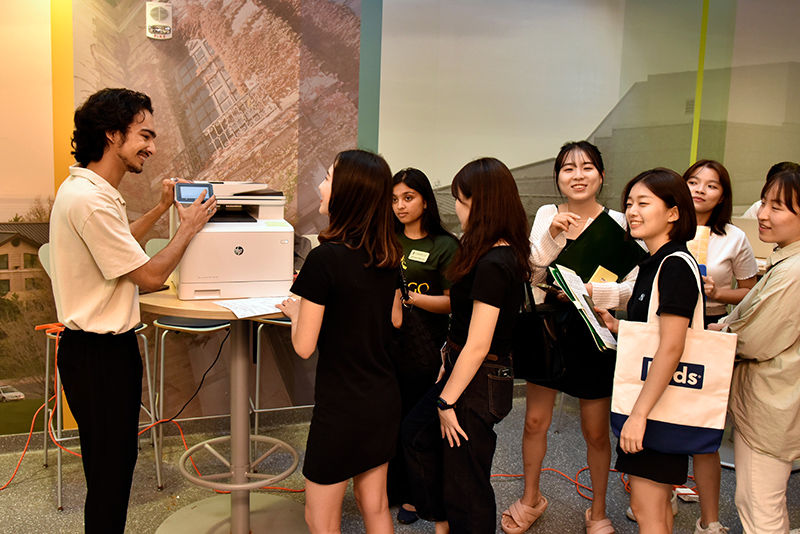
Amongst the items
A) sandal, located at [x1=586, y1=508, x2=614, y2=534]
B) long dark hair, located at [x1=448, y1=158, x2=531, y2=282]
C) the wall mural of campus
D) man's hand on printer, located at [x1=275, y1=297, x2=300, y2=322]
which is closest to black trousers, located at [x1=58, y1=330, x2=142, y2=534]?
man's hand on printer, located at [x1=275, y1=297, x2=300, y2=322]

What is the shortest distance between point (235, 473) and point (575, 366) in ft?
4.50

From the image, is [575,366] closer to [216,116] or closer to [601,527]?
[601,527]

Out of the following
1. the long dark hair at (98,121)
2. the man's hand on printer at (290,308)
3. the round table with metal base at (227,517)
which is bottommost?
the round table with metal base at (227,517)

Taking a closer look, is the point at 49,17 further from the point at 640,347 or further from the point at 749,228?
the point at 749,228

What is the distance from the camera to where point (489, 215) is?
186 centimetres

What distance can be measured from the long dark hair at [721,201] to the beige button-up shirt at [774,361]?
0.62 meters

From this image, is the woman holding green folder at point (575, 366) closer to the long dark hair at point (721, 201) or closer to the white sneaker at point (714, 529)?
the white sneaker at point (714, 529)

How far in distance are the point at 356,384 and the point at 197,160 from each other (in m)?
2.09

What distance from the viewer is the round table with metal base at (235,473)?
2.05m

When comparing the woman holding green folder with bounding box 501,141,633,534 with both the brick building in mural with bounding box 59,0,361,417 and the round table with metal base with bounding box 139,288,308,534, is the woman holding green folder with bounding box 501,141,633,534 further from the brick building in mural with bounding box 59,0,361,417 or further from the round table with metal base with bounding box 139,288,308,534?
the brick building in mural with bounding box 59,0,361,417

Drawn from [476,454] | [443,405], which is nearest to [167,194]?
[443,405]

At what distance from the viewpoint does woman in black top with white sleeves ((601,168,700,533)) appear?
5.47 ft

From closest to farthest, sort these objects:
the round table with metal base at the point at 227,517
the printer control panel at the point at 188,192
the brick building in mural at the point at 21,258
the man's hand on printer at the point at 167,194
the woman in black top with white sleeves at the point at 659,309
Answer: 1. the woman in black top with white sleeves at the point at 659,309
2. the printer control panel at the point at 188,192
3. the man's hand on printer at the point at 167,194
4. the round table with metal base at the point at 227,517
5. the brick building in mural at the point at 21,258

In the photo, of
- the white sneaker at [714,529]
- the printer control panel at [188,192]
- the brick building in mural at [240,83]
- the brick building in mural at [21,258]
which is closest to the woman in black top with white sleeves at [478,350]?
the printer control panel at [188,192]
